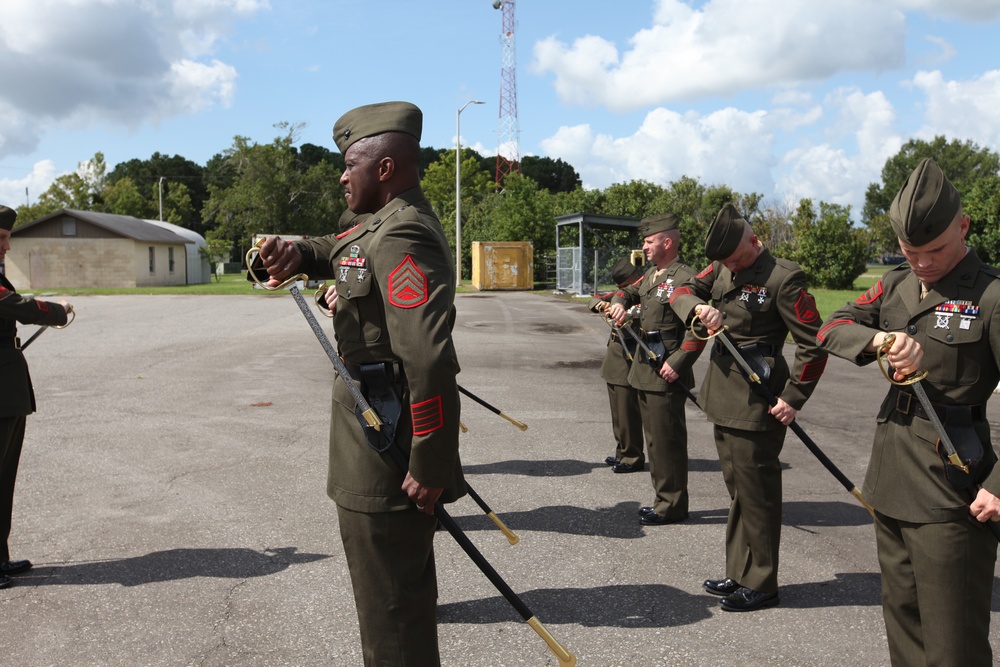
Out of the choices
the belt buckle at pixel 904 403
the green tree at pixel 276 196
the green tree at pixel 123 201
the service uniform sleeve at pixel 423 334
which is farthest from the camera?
the green tree at pixel 123 201

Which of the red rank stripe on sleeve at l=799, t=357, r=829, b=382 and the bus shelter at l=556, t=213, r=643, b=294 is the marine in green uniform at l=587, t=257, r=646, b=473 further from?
the bus shelter at l=556, t=213, r=643, b=294

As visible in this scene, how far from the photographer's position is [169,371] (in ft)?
41.6

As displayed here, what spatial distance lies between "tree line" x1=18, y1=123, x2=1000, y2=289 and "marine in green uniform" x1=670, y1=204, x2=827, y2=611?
2.98 m

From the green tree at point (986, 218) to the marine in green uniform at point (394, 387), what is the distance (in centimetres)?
2811

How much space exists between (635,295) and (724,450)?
2823 millimetres

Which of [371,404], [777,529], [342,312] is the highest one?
[342,312]

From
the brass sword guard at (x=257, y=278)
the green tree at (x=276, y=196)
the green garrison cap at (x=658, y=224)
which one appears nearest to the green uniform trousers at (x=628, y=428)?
the green garrison cap at (x=658, y=224)

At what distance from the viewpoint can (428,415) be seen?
8.41 ft

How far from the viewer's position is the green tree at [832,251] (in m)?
33.9

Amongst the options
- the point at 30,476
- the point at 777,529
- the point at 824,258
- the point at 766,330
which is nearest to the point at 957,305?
the point at 766,330

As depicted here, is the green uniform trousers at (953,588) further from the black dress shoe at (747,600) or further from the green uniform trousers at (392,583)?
the green uniform trousers at (392,583)

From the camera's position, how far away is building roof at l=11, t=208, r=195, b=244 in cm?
4362

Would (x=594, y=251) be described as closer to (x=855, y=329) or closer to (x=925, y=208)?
(x=855, y=329)

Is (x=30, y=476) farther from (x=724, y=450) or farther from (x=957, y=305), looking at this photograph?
(x=957, y=305)
